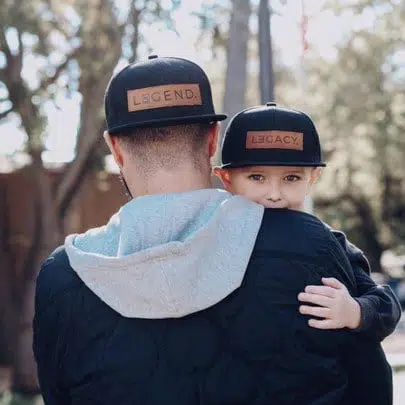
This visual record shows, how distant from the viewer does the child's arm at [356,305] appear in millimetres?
1991

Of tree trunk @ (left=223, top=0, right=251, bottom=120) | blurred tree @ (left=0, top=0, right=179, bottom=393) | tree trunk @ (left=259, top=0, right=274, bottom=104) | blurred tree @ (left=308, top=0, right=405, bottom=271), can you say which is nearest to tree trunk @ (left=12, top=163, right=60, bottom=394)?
blurred tree @ (left=0, top=0, right=179, bottom=393)

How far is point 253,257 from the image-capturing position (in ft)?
6.57

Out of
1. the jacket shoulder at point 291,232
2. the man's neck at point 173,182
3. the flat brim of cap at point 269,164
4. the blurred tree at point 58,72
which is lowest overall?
the blurred tree at point 58,72

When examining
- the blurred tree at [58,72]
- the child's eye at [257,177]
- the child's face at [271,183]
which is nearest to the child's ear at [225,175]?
the child's face at [271,183]

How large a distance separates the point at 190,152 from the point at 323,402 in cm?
60

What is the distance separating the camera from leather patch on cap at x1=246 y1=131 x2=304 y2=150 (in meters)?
2.33

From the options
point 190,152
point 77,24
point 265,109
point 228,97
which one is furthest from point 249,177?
point 77,24

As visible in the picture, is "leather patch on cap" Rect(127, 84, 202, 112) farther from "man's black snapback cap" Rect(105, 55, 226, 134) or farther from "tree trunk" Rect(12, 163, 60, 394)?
"tree trunk" Rect(12, 163, 60, 394)

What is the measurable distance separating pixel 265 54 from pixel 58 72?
6011 millimetres

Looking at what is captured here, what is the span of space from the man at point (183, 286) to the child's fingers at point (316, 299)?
2 cm

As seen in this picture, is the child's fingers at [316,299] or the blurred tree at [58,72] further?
the blurred tree at [58,72]

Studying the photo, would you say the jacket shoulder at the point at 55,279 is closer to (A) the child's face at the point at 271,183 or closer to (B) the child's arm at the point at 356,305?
(B) the child's arm at the point at 356,305

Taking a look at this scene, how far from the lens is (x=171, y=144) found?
2055 millimetres

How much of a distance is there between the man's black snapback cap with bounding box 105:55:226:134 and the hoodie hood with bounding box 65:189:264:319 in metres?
0.17
